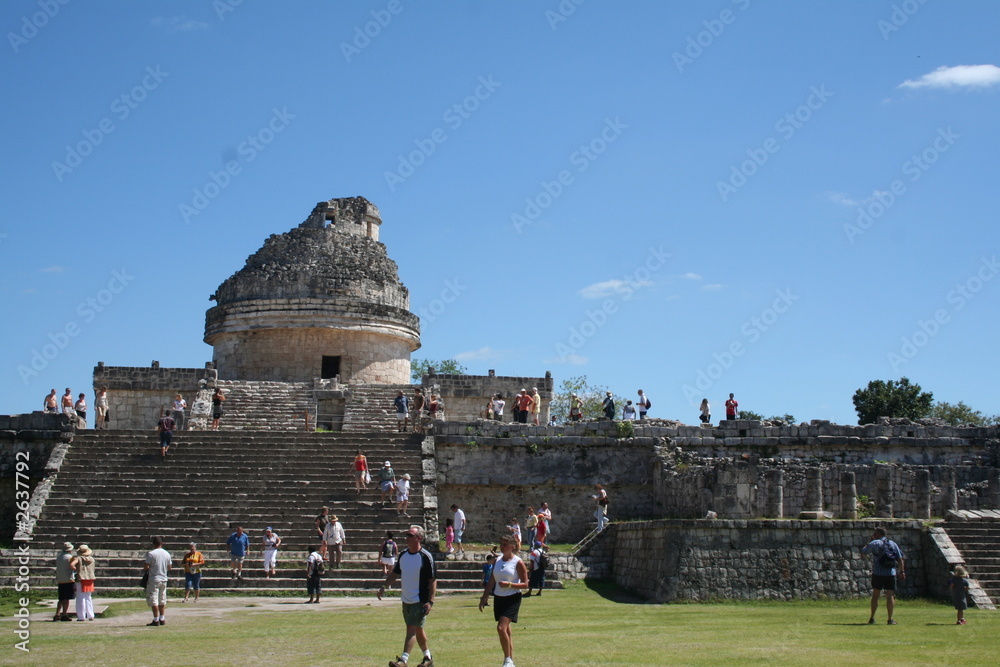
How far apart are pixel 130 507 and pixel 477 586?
703cm

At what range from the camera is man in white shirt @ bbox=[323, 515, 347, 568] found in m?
18.5

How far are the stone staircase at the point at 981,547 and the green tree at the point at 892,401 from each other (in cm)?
3255

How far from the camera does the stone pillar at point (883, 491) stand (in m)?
18.9

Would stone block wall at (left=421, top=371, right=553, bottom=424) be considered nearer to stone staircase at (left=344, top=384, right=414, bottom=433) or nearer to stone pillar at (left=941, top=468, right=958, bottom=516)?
stone staircase at (left=344, top=384, right=414, bottom=433)

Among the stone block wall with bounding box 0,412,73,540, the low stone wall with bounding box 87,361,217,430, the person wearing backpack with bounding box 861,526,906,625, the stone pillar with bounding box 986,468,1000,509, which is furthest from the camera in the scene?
the low stone wall with bounding box 87,361,217,430

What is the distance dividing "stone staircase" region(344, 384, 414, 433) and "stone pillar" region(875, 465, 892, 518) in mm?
11148

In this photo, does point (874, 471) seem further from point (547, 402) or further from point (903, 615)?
point (547, 402)

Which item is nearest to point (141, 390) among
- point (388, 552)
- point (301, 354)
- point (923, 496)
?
point (301, 354)

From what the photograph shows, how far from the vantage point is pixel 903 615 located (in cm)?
1500

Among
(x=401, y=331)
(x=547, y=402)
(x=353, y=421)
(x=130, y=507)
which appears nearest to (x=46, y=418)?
(x=130, y=507)

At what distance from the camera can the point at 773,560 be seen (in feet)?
56.4

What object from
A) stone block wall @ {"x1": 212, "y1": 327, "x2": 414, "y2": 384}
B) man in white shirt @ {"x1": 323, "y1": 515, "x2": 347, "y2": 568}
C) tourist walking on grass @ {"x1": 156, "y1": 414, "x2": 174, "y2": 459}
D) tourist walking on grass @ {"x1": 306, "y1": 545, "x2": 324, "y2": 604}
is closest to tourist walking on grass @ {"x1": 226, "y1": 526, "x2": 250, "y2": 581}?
man in white shirt @ {"x1": 323, "y1": 515, "x2": 347, "y2": 568}

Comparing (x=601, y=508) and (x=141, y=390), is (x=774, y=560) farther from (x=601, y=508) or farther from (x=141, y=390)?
(x=141, y=390)

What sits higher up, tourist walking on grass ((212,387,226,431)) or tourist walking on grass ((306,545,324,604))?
tourist walking on grass ((212,387,226,431))
